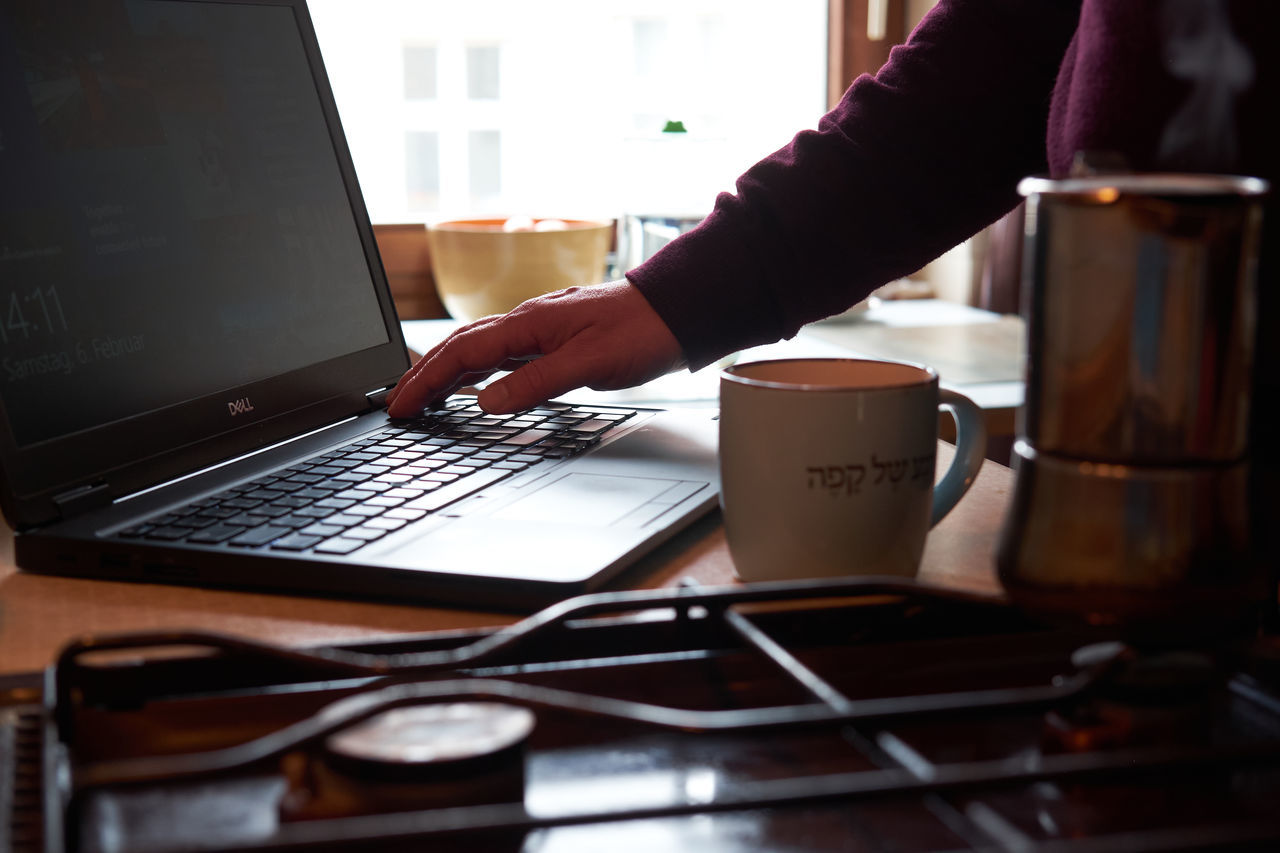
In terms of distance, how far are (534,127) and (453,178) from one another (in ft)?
0.78

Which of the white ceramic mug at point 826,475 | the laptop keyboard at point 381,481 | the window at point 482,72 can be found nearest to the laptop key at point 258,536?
the laptop keyboard at point 381,481

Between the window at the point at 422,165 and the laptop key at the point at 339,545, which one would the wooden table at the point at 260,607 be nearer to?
the laptop key at the point at 339,545

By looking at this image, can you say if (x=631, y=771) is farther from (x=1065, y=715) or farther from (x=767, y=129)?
(x=767, y=129)

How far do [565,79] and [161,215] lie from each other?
141 centimetres

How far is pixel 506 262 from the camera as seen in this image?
1.32m

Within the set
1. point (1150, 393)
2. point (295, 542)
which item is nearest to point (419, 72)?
point (295, 542)

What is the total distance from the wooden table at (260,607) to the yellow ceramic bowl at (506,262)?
0.74 m

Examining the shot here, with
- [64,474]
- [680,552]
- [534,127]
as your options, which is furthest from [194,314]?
[534,127]

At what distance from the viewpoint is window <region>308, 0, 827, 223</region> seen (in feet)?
6.53

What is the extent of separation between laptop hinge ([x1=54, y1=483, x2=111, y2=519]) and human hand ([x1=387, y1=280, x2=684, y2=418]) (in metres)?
0.23

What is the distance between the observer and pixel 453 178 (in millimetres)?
2271

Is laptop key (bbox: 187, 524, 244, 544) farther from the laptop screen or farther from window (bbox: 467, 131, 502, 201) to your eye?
window (bbox: 467, 131, 502, 201)

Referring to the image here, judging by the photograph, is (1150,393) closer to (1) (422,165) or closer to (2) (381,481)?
(2) (381,481)

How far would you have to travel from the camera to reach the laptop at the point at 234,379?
22.1 inches
